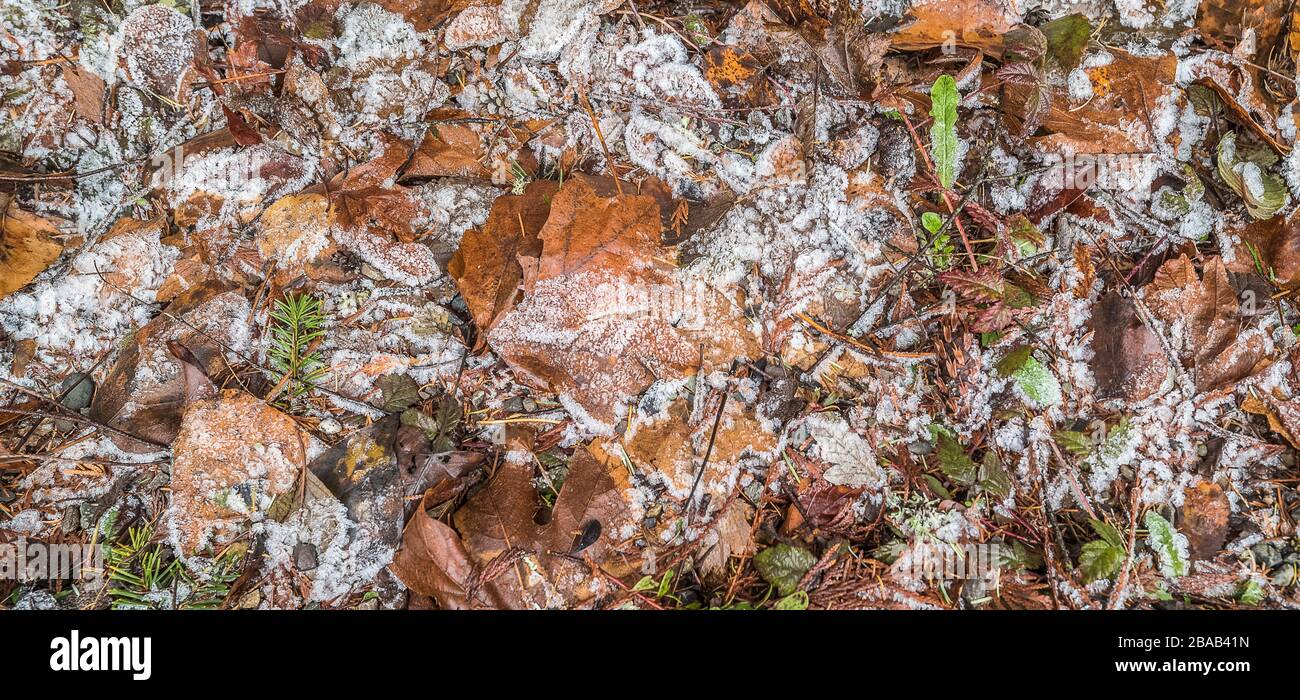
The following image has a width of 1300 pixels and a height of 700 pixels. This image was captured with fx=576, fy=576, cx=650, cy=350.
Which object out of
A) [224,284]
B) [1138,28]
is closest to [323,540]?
[224,284]

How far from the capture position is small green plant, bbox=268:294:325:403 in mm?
2316

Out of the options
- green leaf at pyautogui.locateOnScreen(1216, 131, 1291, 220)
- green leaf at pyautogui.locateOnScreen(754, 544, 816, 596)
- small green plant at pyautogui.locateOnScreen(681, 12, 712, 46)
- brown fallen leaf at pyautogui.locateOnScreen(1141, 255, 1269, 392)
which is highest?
small green plant at pyautogui.locateOnScreen(681, 12, 712, 46)

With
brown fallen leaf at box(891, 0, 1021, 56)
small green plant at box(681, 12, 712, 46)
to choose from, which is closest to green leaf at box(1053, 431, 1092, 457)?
brown fallen leaf at box(891, 0, 1021, 56)

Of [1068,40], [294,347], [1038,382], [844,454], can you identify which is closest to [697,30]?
[1068,40]

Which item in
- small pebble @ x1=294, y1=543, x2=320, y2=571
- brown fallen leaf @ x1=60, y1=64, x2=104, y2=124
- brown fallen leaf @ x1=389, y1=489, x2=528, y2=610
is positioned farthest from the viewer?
brown fallen leaf @ x1=60, y1=64, x2=104, y2=124

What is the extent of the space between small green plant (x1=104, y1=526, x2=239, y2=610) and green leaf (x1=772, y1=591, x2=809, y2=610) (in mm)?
2091

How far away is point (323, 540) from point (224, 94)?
1.89 m

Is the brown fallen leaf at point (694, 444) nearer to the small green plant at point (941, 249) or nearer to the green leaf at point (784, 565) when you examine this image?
the green leaf at point (784, 565)

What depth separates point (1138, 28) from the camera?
2420mm

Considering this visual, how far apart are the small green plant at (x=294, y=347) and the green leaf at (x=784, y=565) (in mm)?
1914

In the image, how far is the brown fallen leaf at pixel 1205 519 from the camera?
7.54 feet

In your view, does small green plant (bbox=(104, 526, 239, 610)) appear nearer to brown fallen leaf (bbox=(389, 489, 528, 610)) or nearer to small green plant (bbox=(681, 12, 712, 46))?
brown fallen leaf (bbox=(389, 489, 528, 610))

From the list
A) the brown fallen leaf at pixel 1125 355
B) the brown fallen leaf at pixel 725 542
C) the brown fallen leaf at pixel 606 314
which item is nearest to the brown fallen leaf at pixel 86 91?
the brown fallen leaf at pixel 606 314
